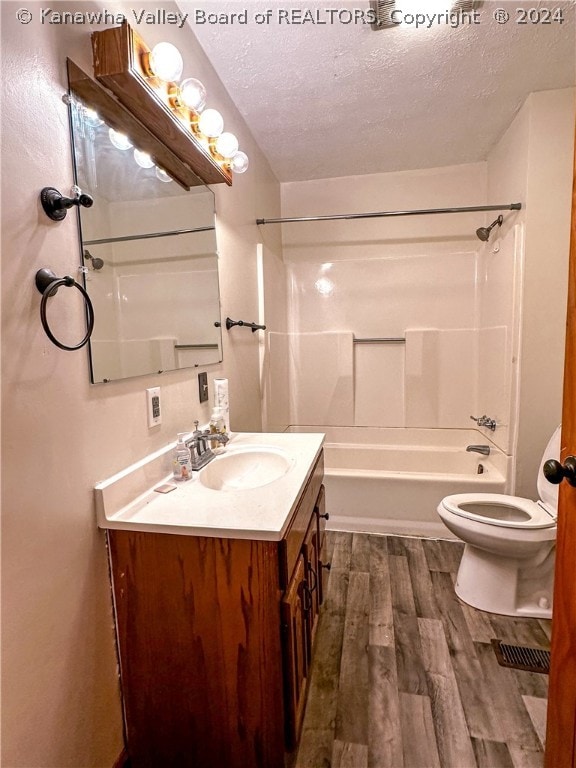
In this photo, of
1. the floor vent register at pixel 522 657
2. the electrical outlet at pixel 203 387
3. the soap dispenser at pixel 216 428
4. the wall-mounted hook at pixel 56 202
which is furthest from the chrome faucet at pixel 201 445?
the floor vent register at pixel 522 657

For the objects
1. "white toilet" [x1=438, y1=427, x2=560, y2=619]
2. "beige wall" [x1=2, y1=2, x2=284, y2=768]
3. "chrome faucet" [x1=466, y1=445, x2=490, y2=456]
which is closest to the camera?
"beige wall" [x1=2, y1=2, x2=284, y2=768]

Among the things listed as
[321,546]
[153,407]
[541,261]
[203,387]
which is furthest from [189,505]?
[541,261]

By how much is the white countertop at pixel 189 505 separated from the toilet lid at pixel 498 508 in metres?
1.03

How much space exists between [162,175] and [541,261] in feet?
6.25

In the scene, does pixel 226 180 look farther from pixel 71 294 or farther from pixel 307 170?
pixel 307 170

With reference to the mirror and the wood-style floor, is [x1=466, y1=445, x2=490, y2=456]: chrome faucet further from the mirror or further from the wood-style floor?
the mirror

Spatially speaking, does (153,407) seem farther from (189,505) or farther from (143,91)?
(143,91)

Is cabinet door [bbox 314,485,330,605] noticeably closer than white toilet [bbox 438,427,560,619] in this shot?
Yes

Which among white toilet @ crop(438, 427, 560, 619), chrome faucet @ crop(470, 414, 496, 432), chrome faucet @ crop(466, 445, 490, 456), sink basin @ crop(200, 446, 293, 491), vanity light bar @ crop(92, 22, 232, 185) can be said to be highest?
vanity light bar @ crop(92, 22, 232, 185)

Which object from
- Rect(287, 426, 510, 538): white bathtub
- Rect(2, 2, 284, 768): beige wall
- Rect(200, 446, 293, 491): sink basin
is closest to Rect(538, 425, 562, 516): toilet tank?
Rect(287, 426, 510, 538): white bathtub

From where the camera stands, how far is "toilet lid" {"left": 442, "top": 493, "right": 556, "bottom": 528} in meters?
1.74

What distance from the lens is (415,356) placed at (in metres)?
2.92

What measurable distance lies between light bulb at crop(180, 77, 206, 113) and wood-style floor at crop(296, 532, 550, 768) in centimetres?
206

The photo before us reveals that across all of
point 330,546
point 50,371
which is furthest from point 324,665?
point 50,371
